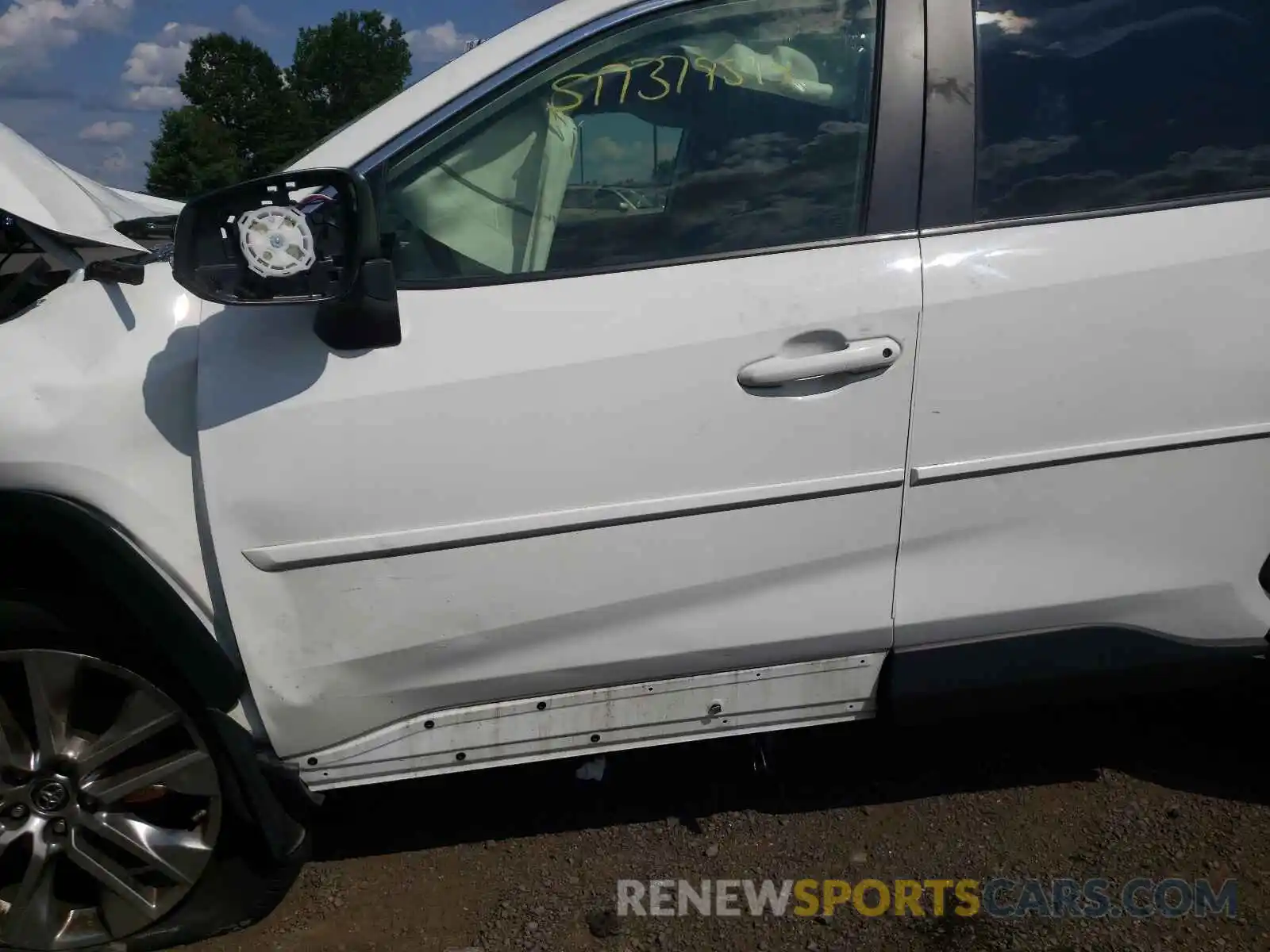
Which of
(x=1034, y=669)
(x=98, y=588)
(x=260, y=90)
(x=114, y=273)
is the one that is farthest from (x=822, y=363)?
(x=260, y=90)

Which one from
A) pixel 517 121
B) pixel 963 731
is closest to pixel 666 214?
pixel 517 121

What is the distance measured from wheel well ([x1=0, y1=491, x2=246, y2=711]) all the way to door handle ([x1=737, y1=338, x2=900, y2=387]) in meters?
1.17

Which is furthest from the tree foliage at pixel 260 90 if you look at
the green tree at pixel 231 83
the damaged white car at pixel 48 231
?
the damaged white car at pixel 48 231

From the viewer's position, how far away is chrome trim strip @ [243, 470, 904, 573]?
208 cm

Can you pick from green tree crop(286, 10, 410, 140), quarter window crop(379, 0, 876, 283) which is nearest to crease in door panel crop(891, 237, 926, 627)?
quarter window crop(379, 0, 876, 283)

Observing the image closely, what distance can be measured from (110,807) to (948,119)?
2.28 m

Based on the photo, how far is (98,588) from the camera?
216cm

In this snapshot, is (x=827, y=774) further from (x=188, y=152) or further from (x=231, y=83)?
(x=231, y=83)

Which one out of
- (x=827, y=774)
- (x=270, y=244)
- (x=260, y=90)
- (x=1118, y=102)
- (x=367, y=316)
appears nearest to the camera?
(x=270, y=244)

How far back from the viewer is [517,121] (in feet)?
7.26

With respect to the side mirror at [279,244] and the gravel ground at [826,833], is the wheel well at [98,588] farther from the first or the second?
the gravel ground at [826,833]

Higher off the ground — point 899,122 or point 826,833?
point 899,122

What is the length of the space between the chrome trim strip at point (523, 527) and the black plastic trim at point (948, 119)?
1.87 ft

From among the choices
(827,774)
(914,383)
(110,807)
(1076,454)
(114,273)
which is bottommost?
(827,774)
